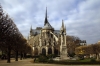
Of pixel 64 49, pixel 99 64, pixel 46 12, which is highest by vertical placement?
pixel 46 12

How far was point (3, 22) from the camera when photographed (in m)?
36.8

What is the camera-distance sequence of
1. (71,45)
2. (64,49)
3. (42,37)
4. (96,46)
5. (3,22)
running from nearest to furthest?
(3,22), (64,49), (96,46), (71,45), (42,37)

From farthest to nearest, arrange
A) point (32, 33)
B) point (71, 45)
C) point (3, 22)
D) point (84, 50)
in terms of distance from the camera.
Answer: point (32, 33)
point (71, 45)
point (84, 50)
point (3, 22)

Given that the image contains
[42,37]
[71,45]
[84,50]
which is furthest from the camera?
[42,37]

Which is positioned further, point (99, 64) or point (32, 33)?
point (32, 33)

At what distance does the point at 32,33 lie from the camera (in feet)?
582

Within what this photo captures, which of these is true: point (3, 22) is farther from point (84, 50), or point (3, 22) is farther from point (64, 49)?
point (84, 50)

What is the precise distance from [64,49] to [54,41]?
9250cm

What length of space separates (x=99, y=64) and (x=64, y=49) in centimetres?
1366

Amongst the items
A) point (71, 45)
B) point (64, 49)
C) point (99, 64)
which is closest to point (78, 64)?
point (99, 64)

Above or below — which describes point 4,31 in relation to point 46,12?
below

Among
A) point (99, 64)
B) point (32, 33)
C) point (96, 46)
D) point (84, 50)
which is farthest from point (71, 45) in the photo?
point (32, 33)

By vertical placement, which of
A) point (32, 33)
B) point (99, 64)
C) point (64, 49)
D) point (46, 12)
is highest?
point (46, 12)

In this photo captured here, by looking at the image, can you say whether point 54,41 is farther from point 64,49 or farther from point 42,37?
point 64,49
